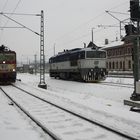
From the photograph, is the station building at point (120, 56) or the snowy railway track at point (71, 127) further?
the station building at point (120, 56)

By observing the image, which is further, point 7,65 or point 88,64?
point 88,64

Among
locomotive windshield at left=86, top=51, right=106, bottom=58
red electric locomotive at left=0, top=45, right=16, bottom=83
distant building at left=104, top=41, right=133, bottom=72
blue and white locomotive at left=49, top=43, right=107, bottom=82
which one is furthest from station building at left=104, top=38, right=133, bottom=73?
red electric locomotive at left=0, top=45, right=16, bottom=83

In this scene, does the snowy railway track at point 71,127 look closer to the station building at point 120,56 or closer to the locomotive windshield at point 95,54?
the locomotive windshield at point 95,54

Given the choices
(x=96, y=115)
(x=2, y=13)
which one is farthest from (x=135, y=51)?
(x=2, y=13)

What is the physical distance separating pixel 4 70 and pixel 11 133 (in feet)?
71.8

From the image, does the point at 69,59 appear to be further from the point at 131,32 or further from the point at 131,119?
the point at 131,119

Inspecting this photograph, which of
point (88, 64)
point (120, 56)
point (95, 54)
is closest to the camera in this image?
point (88, 64)

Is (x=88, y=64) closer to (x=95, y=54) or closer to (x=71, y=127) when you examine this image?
(x=95, y=54)

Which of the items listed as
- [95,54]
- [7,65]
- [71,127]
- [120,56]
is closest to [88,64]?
[95,54]

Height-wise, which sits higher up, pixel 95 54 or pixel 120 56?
pixel 120 56

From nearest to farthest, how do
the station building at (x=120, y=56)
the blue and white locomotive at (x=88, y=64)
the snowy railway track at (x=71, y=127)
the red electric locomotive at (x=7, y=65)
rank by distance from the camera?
the snowy railway track at (x=71, y=127) < the red electric locomotive at (x=7, y=65) < the blue and white locomotive at (x=88, y=64) < the station building at (x=120, y=56)

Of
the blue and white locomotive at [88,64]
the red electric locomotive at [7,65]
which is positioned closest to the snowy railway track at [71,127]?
the red electric locomotive at [7,65]

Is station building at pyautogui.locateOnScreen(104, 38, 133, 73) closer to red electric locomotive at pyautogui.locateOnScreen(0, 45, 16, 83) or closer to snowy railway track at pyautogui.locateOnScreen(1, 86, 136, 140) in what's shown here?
red electric locomotive at pyautogui.locateOnScreen(0, 45, 16, 83)

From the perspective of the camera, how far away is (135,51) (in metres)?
16.0
